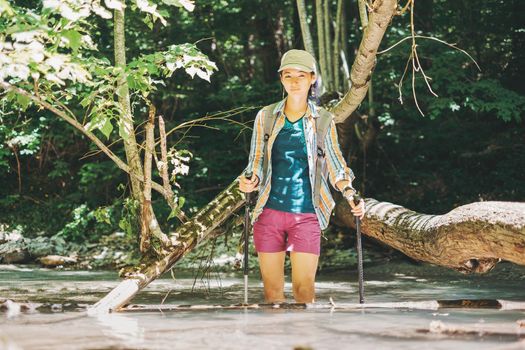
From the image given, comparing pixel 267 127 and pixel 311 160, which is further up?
pixel 267 127

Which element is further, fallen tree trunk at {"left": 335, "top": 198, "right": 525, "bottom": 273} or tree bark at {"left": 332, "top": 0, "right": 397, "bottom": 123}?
tree bark at {"left": 332, "top": 0, "right": 397, "bottom": 123}

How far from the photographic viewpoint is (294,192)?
15.5ft

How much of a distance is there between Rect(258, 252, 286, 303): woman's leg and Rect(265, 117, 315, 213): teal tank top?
35 centimetres

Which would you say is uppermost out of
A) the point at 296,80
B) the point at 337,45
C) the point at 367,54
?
the point at 337,45

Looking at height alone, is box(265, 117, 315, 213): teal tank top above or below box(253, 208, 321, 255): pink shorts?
above

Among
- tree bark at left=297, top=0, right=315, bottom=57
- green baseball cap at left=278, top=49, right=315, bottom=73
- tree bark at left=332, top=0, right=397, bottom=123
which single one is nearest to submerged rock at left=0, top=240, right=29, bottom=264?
tree bark at left=297, top=0, right=315, bottom=57

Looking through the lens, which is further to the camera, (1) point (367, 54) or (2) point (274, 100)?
(2) point (274, 100)

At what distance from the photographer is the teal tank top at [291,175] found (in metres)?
4.71

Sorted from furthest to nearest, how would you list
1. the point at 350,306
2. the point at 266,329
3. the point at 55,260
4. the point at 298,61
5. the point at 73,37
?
the point at 55,260
the point at 298,61
the point at 350,306
the point at 73,37
the point at 266,329

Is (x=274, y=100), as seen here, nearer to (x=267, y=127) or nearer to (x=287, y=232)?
(x=267, y=127)

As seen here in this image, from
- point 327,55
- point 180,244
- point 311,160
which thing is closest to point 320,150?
point 311,160

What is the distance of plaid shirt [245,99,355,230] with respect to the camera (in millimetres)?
4723

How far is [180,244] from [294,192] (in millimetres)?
1576

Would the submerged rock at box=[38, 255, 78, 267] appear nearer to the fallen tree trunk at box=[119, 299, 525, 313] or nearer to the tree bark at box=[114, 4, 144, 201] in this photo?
the tree bark at box=[114, 4, 144, 201]
